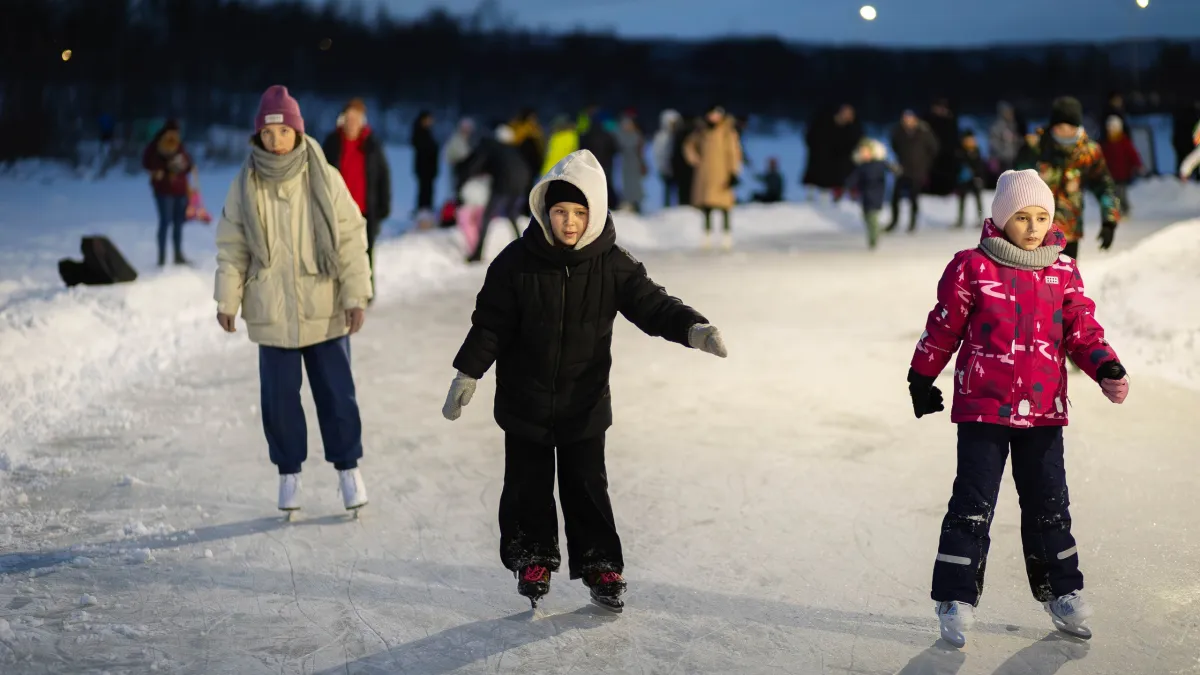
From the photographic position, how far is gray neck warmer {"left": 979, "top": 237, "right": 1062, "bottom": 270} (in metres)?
3.92

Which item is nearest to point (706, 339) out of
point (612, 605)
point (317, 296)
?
point (612, 605)

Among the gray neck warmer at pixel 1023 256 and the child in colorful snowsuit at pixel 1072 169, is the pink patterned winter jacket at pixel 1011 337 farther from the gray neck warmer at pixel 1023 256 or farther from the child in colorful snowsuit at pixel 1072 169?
the child in colorful snowsuit at pixel 1072 169

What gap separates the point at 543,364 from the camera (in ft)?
13.7

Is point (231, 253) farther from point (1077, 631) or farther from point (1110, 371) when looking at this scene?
point (1077, 631)

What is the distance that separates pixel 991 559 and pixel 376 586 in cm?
223

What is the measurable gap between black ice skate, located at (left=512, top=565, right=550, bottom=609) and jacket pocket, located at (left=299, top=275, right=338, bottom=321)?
5.06 feet

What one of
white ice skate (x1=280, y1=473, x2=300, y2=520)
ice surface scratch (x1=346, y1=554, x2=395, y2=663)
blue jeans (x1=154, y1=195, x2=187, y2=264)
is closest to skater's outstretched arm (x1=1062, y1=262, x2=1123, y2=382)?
ice surface scratch (x1=346, y1=554, x2=395, y2=663)

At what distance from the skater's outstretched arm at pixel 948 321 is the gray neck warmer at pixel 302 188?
2.45 meters

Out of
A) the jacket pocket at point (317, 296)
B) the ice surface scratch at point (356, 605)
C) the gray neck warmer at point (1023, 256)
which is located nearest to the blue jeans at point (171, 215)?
the jacket pocket at point (317, 296)

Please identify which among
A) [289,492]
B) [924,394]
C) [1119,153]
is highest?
[1119,153]

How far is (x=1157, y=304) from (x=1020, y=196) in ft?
18.8

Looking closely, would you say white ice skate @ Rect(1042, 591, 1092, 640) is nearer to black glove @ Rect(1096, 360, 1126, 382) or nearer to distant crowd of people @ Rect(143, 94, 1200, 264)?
black glove @ Rect(1096, 360, 1126, 382)

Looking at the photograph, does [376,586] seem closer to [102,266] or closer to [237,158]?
[102,266]

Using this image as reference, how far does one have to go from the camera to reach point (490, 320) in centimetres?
415
